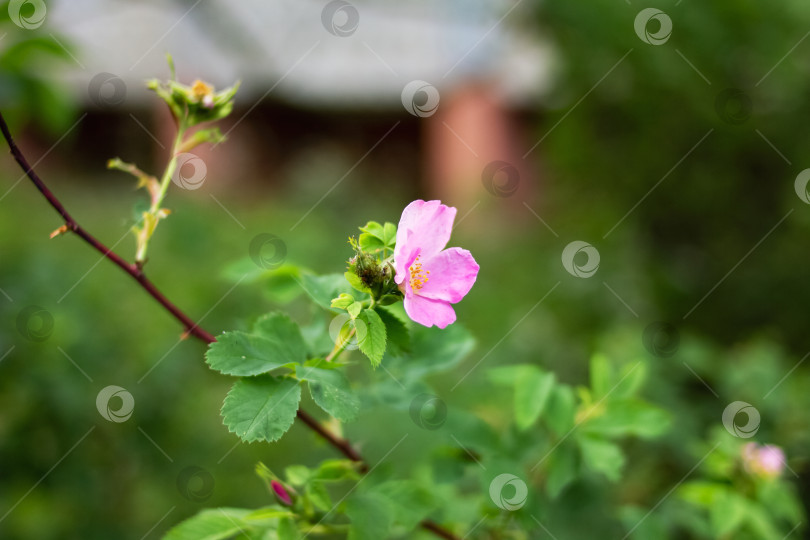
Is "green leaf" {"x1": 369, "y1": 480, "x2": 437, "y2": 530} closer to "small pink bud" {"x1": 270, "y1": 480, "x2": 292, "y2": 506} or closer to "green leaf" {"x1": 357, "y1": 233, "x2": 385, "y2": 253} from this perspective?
"small pink bud" {"x1": 270, "y1": 480, "x2": 292, "y2": 506}

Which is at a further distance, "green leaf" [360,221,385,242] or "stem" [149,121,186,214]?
"stem" [149,121,186,214]

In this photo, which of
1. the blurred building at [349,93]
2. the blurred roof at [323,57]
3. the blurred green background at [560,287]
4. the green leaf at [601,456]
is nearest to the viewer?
the green leaf at [601,456]

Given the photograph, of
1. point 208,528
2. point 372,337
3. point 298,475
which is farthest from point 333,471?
point 372,337

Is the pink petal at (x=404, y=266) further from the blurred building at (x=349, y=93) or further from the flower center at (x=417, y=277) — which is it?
the blurred building at (x=349, y=93)

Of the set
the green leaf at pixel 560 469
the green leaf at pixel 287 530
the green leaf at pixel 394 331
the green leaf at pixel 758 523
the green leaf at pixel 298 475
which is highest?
the green leaf at pixel 758 523

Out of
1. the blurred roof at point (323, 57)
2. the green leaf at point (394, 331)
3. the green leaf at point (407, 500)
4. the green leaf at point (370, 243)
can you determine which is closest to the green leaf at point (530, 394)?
the green leaf at point (407, 500)

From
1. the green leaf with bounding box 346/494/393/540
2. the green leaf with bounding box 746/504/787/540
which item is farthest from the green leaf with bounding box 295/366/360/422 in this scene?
the green leaf with bounding box 746/504/787/540

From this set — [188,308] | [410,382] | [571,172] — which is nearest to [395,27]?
[571,172]

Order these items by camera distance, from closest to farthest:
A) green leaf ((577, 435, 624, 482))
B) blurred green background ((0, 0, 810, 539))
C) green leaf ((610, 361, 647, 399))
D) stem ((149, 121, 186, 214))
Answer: stem ((149, 121, 186, 214)), green leaf ((577, 435, 624, 482)), green leaf ((610, 361, 647, 399)), blurred green background ((0, 0, 810, 539))
